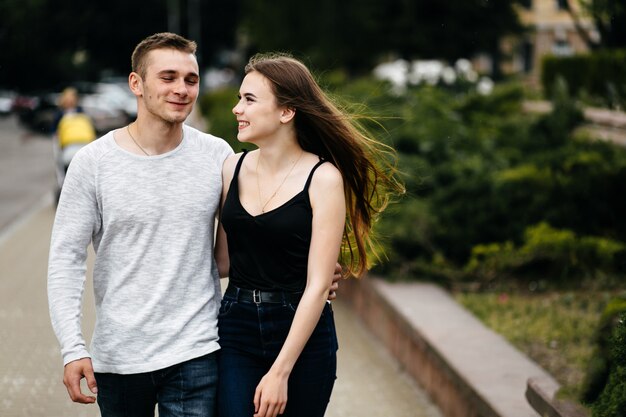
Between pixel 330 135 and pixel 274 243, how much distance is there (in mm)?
435

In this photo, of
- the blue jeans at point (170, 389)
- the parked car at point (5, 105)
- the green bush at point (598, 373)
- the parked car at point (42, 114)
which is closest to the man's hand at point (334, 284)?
the blue jeans at point (170, 389)

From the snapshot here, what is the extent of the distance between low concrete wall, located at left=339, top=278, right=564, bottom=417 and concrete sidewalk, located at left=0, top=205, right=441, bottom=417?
0.12 m

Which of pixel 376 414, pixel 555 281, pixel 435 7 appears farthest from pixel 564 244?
pixel 435 7

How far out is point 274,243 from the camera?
3068 mm

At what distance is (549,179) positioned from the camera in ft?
28.4

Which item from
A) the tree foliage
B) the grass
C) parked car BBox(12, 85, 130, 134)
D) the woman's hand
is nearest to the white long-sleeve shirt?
the woman's hand

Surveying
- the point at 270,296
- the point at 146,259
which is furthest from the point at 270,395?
the point at 146,259

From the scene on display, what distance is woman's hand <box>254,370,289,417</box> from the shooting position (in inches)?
117

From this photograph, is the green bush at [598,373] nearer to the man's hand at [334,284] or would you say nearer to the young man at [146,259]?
the man's hand at [334,284]

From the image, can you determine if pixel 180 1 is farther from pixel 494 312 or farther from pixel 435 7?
pixel 494 312

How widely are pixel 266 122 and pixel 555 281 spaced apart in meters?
5.65

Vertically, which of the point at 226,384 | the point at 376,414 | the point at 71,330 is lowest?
the point at 376,414

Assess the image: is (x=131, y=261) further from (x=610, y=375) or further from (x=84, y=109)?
(x=84, y=109)

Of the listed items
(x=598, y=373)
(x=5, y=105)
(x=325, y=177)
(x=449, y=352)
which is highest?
(x=325, y=177)
